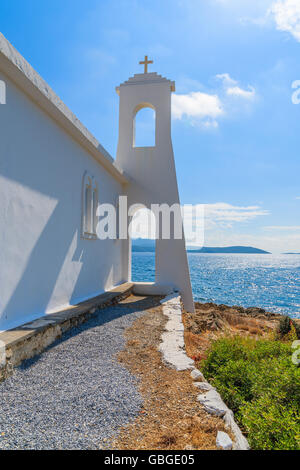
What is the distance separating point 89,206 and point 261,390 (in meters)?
5.77

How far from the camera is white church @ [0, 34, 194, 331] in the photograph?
4.26m

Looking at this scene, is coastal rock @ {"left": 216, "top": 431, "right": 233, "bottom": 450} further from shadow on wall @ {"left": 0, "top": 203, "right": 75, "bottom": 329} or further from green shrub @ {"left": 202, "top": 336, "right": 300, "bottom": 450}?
shadow on wall @ {"left": 0, "top": 203, "right": 75, "bottom": 329}

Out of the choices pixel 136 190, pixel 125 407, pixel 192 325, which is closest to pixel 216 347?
pixel 125 407

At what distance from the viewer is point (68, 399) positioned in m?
2.90

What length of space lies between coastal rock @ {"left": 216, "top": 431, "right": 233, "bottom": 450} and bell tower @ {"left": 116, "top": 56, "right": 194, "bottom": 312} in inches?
330

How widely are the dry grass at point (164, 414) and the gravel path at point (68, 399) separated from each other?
0.12 metres

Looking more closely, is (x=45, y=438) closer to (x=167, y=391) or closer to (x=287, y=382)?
(x=167, y=391)

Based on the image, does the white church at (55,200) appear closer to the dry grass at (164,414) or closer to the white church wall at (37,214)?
the white church wall at (37,214)

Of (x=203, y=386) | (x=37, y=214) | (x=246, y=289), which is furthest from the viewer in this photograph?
(x=246, y=289)

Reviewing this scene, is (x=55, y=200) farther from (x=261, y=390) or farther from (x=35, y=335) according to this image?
(x=261, y=390)

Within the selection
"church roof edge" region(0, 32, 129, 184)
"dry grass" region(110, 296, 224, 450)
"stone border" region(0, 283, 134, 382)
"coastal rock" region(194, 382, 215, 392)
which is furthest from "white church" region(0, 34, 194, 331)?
"coastal rock" region(194, 382, 215, 392)

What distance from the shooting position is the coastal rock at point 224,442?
2.16m

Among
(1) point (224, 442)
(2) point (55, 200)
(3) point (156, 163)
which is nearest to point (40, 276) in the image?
(2) point (55, 200)

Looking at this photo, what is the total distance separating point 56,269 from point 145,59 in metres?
8.87
